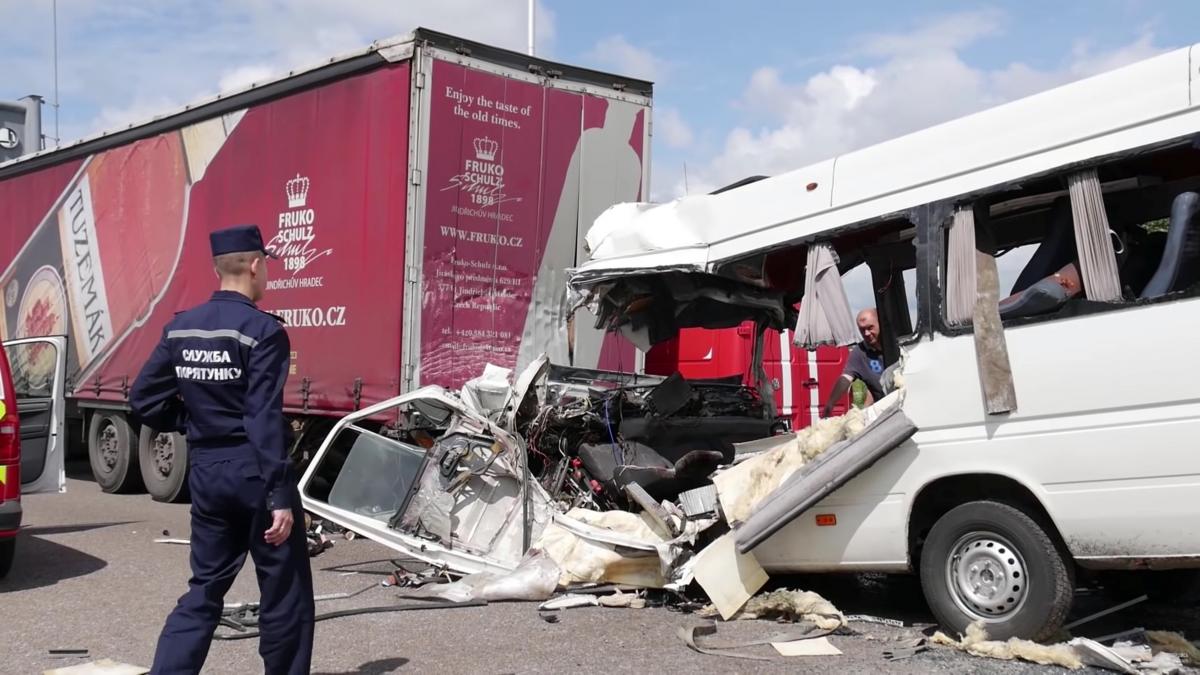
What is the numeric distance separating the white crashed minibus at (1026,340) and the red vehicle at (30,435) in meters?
4.59

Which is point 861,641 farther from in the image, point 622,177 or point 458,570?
point 622,177

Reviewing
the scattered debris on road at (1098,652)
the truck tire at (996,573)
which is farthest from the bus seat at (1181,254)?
the scattered debris on road at (1098,652)

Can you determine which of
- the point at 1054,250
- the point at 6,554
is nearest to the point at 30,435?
the point at 6,554

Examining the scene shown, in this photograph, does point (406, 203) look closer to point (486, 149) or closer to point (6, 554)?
point (486, 149)

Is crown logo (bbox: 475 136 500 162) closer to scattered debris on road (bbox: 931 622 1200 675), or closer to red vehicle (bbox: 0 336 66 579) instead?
red vehicle (bbox: 0 336 66 579)

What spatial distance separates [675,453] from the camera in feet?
22.0

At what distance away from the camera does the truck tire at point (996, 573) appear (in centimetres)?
469

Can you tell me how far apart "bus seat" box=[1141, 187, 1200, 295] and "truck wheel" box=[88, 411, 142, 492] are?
1010 centimetres

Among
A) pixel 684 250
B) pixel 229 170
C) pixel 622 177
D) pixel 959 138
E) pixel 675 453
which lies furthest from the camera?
pixel 229 170

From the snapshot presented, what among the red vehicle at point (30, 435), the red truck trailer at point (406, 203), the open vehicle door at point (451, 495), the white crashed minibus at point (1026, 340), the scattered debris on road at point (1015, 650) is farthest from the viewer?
the red truck trailer at point (406, 203)

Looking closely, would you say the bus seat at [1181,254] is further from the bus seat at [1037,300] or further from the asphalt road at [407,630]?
the asphalt road at [407,630]

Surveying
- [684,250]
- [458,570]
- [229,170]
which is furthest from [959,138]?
[229,170]

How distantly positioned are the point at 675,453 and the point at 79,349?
28.5 ft

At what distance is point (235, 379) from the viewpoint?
391cm
